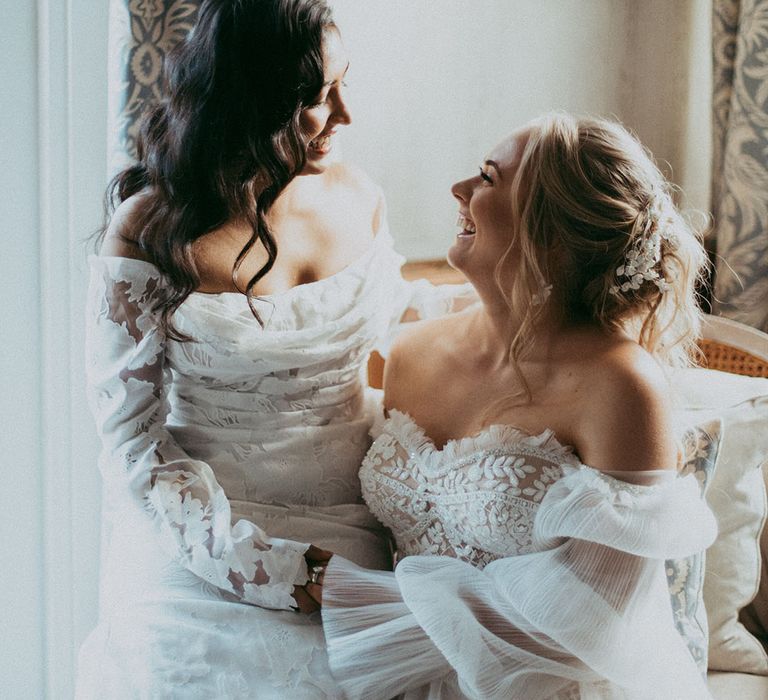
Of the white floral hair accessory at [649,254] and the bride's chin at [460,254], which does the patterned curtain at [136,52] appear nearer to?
the bride's chin at [460,254]

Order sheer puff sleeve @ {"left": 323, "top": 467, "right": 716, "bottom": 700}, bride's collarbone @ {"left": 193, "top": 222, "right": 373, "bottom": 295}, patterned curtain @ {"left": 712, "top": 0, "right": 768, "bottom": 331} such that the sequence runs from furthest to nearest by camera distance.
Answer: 1. patterned curtain @ {"left": 712, "top": 0, "right": 768, "bottom": 331}
2. bride's collarbone @ {"left": 193, "top": 222, "right": 373, "bottom": 295}
3. sheer puff sleeve @ {"left": 323, "top": 467, "right": 716, "bottom": 700}

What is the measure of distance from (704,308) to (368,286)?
1.16 metres

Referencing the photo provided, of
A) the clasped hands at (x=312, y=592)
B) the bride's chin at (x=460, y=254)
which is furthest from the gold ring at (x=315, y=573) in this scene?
the bride's chin at (x=460, y=254)

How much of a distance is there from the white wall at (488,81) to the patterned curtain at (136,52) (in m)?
0.59

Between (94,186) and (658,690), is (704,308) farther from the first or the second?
(94,186)

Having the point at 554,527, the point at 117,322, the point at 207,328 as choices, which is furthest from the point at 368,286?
the point at 554,527

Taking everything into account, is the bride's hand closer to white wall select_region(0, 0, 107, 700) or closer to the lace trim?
the lace trim

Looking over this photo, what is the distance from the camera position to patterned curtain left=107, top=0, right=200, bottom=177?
5.86ft

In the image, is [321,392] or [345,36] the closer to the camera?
[321,392]

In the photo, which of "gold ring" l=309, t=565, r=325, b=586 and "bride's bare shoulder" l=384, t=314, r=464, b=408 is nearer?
"gold ring" l=309, t=565, r=325, b=586

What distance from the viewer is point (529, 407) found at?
4.84 ft

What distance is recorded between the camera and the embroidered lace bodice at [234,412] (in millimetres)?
1479

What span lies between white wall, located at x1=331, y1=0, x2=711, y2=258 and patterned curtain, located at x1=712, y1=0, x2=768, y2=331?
0.26 meters

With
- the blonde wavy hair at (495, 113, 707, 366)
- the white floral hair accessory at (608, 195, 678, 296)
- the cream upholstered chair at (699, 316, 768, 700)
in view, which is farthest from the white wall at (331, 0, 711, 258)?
the white floral hair accessory at (608, 195, 678, 296)
